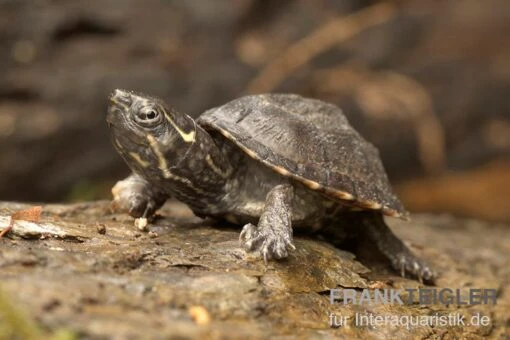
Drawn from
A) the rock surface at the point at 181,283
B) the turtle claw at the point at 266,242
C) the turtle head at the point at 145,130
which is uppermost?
the turtle head at the point at 145,130

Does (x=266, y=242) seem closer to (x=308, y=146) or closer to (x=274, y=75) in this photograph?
(x=308, y=146)

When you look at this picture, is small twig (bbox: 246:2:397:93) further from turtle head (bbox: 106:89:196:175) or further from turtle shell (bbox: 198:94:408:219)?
turtle head (bbox: 106:89:196:175)

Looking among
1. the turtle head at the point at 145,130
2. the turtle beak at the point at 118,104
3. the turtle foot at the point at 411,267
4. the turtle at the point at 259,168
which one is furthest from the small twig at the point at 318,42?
the turtle beak at the point at 118,104

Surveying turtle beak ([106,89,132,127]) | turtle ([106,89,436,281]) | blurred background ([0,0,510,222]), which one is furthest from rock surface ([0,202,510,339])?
blurred background ([0,0,510,222])

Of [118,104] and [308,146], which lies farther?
[308,146]

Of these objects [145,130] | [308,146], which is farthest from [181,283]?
[308,146]

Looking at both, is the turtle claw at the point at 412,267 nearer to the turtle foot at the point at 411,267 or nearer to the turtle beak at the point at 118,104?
the turtle foot at the point at 411,267
